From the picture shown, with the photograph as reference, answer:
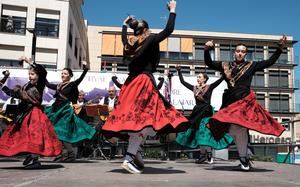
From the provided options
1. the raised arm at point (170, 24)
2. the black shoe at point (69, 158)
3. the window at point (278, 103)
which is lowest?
the black shoe at point (69, 158)

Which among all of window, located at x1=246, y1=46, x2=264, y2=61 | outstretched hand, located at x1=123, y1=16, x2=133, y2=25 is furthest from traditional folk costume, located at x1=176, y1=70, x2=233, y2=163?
window, located at x1=246, y1=46, x2=264, y2=61

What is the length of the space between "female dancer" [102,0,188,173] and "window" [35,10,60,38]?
2699cm

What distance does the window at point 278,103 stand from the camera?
64.8 metres

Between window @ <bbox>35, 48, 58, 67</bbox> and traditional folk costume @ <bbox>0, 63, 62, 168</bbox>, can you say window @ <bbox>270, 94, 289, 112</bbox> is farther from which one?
traditional folk costume @ <bbox>0, 63, 62, 168</bbox>

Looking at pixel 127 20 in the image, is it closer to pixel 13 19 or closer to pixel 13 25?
pixel 13 25

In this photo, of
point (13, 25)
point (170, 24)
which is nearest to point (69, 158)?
point (170, 24)

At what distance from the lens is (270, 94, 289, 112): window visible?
6475cm

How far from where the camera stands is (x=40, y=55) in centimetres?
3033

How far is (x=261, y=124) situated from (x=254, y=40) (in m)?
64.5

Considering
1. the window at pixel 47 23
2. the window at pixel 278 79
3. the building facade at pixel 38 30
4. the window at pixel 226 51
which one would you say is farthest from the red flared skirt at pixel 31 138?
the window at pixel 278 79

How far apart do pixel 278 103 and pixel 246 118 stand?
63.1 metres

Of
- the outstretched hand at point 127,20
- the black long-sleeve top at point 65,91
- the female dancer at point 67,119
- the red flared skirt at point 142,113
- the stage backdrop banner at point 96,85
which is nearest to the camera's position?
the red flared skirt at point 142,113

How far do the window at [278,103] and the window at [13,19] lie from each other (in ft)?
147

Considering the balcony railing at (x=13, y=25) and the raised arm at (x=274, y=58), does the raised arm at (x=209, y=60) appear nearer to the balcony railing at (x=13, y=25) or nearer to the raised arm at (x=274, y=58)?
the raised arm at (x=274, y=58)
